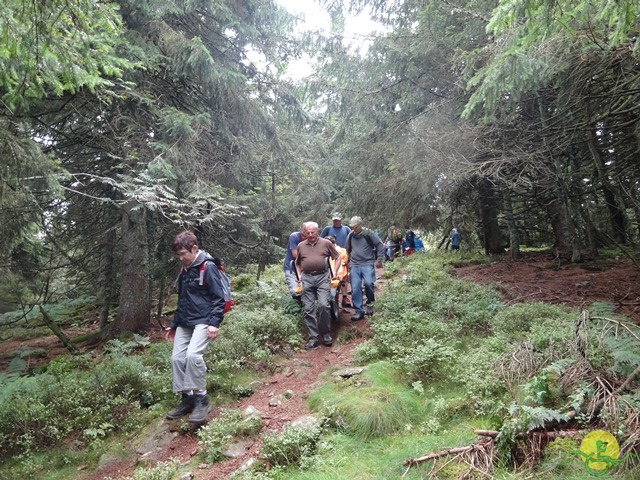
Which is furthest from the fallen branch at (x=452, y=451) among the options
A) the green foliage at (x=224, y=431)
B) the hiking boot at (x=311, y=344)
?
the hiking boot at (x=311, y=344)

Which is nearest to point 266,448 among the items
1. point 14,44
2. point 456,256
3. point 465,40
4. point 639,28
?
point 14,44

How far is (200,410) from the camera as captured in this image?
485cm

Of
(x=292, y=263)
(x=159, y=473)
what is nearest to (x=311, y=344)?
(x=292, y=263)

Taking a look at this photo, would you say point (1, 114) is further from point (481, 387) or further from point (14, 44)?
point (481, 387)

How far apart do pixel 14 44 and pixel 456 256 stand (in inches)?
610

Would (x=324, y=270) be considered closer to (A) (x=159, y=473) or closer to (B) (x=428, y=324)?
(B) (x=428, y=324)

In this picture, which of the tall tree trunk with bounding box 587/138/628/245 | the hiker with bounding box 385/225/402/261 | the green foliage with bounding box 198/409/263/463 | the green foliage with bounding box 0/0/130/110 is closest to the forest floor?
the green foliage with bounding box 198/409/263/463

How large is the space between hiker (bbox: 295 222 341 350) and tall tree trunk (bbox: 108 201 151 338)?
406 cm

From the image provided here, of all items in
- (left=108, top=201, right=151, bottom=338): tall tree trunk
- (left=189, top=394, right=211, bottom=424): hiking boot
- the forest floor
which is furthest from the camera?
(left=108, top=201, right=151, bottom=338): tall tree trunk

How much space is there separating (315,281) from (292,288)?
3.49 ft

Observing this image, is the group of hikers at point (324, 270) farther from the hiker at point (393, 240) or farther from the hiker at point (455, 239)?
the hiker at point (455, 239)

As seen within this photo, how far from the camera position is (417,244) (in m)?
20.0

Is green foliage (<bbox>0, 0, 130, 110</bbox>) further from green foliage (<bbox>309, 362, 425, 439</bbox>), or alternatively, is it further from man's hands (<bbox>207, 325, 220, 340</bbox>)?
green foliage (<bbox>309, 362, 425, 439</bbox>)

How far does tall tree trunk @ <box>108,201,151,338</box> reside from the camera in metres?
9.09
